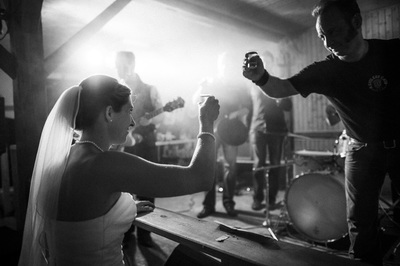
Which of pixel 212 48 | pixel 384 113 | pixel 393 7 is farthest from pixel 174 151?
pixel 384 113

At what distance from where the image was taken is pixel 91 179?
139 cm

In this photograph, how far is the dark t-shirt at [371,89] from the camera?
231 cm

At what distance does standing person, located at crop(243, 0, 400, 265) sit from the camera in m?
2.28

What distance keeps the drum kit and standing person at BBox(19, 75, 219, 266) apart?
2.70m

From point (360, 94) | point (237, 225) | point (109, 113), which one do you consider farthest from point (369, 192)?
point (237, 225)

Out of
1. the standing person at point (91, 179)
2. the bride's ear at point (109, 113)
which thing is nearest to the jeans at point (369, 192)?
the standing person at point (91, 179)

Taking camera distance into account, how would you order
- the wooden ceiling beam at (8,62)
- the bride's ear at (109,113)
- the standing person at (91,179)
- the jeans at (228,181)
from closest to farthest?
the standing person at (91,179) → the bride's ear at (109,113) → the wooden ceiling beam at (8,62) → the jeans at (228,181)

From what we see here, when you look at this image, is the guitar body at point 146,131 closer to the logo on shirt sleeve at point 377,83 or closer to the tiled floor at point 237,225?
the tiled floor at point 237,225

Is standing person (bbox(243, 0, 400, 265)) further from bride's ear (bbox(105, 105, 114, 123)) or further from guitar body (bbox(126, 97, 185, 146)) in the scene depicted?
guitar body (bbox(126, 97, 185, 146))

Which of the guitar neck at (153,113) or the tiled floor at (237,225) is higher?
the guitar neck at (153,113)

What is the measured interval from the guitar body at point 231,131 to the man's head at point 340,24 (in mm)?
2943

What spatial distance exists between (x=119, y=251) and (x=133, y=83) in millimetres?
3130

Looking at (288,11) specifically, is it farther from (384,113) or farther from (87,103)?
(87,103)

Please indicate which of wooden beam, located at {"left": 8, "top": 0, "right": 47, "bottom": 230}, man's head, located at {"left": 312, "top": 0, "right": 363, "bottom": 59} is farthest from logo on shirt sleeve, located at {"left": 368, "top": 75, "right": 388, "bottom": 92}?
wooden beam, located at {"left": 8, "top": 0, "right": 47, "bottom": 230}
